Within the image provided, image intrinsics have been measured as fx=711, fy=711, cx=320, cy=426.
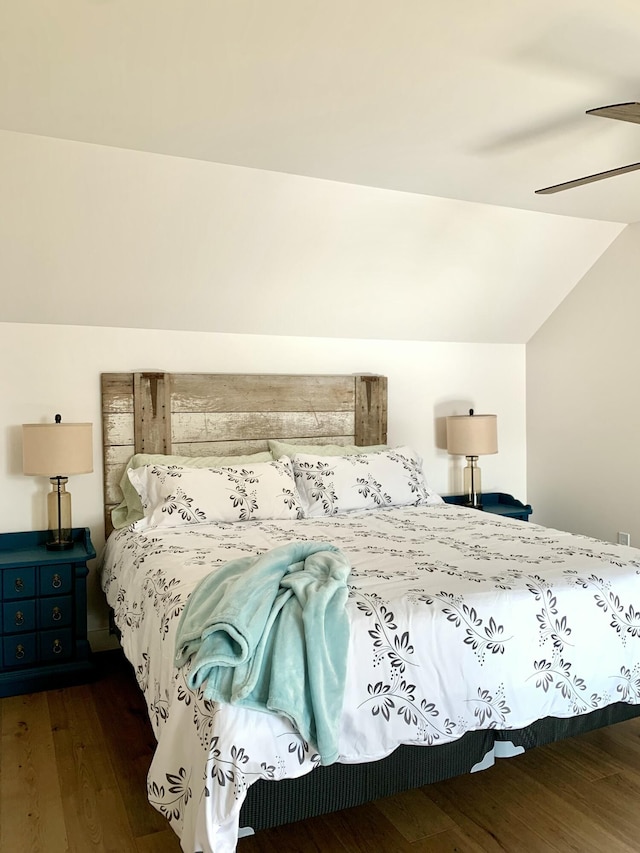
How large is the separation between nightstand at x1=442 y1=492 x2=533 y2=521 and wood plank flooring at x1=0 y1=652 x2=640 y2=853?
178 centimetres

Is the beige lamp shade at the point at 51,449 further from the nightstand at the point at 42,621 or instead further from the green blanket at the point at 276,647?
the green blanket at the point at 276,647

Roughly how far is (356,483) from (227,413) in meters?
0.87

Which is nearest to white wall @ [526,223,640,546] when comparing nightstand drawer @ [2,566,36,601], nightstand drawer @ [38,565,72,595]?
nightstand drawer @ [38,565,72,595]

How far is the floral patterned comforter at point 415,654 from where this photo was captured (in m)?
1.79

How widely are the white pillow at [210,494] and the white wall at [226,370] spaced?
46 cm

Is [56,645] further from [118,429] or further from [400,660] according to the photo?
[400,660]

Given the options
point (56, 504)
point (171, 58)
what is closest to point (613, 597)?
point (171, 58)

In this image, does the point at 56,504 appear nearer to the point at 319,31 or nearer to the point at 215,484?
the point at 215,484

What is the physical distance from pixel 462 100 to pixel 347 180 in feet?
3.19

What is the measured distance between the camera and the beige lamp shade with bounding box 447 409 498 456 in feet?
14.8

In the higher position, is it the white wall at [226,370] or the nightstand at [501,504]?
the white wall at [226,370]

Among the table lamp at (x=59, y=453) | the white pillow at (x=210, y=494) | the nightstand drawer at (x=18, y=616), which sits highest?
the table lamp at (x=59, y=453)

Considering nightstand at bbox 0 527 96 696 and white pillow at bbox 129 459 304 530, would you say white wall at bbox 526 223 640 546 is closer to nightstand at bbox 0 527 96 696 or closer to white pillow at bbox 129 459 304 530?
white pillow at bbox 129 459 304 530

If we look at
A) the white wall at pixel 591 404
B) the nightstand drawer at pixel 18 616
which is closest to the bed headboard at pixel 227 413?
the nightstand drawer at pixel 18 616
